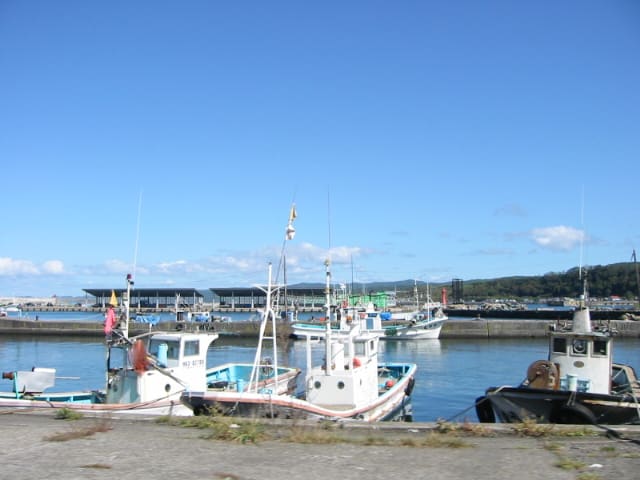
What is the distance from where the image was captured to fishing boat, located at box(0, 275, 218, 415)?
17438 mm

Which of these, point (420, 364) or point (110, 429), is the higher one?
point (110, 429)

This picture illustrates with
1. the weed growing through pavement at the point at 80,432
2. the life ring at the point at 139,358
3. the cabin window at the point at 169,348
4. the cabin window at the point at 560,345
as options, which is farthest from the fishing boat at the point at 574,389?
the life ring at the point at 139,358

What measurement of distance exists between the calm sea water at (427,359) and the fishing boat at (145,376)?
264cm

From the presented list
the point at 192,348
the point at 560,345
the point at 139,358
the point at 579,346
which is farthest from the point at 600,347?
the point at 139,358

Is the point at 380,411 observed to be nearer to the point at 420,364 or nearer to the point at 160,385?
the point at 160,385

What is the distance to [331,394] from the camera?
57.0 feet

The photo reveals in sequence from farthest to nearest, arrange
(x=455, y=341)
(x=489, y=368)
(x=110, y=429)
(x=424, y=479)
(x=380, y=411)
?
(x=455, y=341)
(x=489, y=368)
(x=380, y=411)
(x=110, y=429)
(x=424, y=479)

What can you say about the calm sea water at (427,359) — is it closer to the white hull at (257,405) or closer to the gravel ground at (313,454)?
the white hull at (257,405)

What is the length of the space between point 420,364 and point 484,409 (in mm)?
25220

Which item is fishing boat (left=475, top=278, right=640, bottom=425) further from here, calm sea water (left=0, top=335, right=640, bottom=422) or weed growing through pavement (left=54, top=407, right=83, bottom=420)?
weed growing through pavement (left=54, top=407, right=83, bottom=420)

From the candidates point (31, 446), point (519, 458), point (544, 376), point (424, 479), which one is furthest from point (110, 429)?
point (544, 376)

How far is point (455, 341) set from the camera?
61.3m

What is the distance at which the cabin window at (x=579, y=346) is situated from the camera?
63.0 ft

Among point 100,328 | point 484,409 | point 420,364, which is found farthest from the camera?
point 100,328
